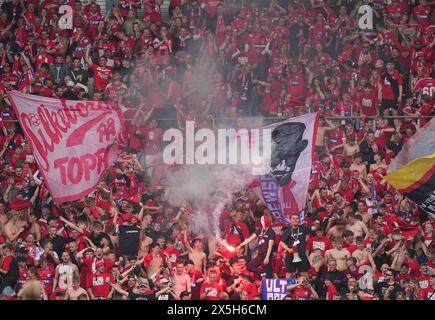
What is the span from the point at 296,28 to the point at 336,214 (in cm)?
377

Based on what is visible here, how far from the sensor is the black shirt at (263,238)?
46.9 ft

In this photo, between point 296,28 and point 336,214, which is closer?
point 336,214

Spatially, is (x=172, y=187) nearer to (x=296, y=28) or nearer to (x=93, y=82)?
(x=93, y=82)

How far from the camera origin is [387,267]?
553 inches

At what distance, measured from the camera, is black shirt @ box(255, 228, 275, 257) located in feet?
46.9

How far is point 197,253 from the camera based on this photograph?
14.3 m

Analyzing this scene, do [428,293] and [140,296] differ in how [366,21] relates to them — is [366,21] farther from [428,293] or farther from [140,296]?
[140,296]

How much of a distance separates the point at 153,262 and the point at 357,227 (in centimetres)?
266

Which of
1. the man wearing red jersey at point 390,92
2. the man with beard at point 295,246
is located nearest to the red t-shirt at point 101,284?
the man with beard at point 295,246

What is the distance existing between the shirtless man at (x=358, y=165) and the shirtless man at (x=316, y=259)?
1.61 meters

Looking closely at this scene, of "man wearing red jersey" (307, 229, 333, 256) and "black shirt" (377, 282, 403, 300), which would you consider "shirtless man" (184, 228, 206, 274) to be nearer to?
"man wearing red jersey" (307, 229, 333, 256)

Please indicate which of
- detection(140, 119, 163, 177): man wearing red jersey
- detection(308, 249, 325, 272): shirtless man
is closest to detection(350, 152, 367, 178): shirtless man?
detection(308, 249, 325, 272): shirtless man

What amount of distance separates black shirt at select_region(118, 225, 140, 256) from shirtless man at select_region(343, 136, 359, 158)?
3199 millimetres
